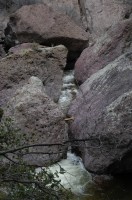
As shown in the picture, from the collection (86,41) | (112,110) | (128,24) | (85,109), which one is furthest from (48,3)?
(112,110)

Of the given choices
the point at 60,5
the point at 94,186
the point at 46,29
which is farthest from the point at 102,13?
the point at 94,186

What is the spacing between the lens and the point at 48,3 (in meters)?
14.7

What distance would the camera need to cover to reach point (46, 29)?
471 inches

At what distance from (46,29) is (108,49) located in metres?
2.42

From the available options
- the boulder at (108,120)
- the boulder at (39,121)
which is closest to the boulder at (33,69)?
the boulder at (39,121)

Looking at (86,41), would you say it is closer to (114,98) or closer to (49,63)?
(49,63)

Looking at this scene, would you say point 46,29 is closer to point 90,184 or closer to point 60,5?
point 60,5

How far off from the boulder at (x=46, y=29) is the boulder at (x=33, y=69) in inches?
70.4

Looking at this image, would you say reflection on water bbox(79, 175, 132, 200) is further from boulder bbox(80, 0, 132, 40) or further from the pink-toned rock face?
boulder bbox(80, 0, 132, 40)

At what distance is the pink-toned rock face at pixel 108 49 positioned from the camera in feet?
33.1

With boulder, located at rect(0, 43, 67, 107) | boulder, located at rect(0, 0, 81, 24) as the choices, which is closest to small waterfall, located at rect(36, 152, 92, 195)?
boulder, located at rect(0, 43, 67, 107)

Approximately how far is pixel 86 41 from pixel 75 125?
4903 millimetres

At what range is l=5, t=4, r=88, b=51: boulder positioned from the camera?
39.0ft

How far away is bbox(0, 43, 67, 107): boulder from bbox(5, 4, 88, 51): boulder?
1.79m
